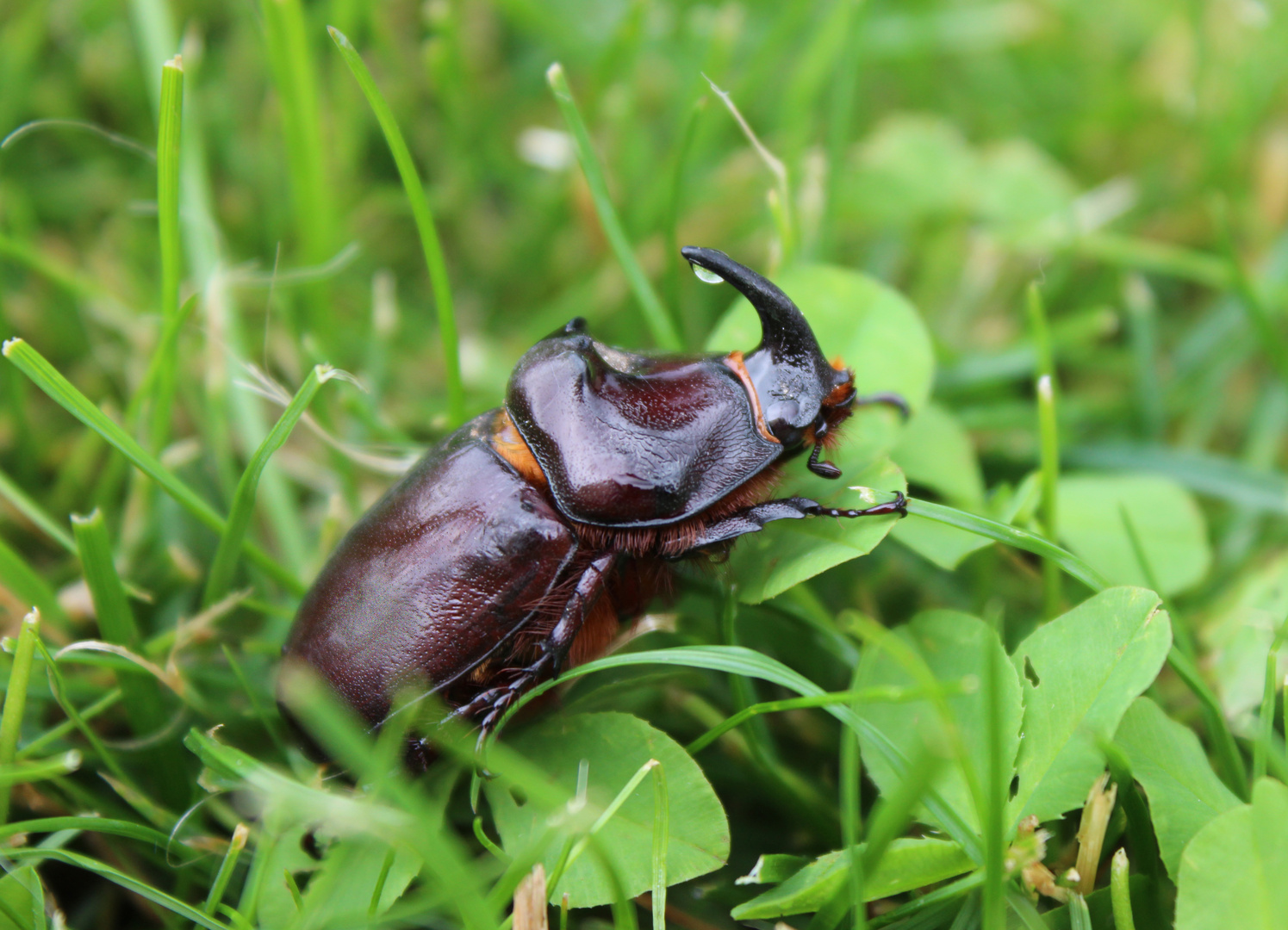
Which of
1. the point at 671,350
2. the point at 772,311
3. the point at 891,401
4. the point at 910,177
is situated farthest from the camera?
the point at 910,177

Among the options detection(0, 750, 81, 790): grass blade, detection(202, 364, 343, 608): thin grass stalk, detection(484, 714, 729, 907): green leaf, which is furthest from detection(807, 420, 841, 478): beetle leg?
detection(0, 750, 81, 790): grass blade

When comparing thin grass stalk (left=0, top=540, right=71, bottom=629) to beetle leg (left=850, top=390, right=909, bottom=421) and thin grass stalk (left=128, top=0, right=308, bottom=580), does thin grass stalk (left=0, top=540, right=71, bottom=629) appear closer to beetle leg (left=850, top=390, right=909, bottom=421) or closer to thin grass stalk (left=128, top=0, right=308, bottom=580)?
thin grass stalk (left=128, top=0, right=308, bottom=580)

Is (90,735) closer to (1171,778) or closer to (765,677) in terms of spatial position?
(765,677)

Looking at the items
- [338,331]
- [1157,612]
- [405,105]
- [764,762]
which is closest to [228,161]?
[405,105]

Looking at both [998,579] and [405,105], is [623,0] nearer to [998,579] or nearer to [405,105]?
[405,105]

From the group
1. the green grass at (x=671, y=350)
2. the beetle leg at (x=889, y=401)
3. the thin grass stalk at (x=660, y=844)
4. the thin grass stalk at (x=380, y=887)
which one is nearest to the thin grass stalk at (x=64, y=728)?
the green grass at (x=671, y=350)

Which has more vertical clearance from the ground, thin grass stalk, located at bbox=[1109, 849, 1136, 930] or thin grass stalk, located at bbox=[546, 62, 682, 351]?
thin grass stalk, located at bbox=[546, 62, 682, 351]

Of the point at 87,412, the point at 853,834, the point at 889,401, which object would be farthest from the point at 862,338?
the point at 87,412

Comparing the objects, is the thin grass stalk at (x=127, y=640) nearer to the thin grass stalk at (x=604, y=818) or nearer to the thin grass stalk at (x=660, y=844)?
the thin grass stalk at (x=604, y=818)
